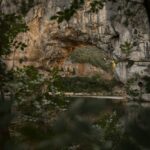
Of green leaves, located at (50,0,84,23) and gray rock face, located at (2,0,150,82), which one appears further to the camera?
gray rock face, located at (2,0,150,82)

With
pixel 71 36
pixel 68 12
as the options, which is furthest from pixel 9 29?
pixel 71 36

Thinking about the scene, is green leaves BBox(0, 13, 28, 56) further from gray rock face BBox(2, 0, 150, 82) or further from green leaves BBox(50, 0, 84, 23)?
gray rock face BBox(2, 0, 150, 82)

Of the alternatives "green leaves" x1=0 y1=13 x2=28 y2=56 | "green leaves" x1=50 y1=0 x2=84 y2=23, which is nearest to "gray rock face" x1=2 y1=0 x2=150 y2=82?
"green leaves" x1=0 y1=13 x2=28 y2=56

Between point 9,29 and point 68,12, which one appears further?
point 9,29

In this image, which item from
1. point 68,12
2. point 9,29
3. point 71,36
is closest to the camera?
point 68,12

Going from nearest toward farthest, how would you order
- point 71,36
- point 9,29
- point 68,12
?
1. point 68,12
2. point 9,29
3. point 71,36

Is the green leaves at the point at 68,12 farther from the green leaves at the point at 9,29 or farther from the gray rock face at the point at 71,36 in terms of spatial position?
the gray rock face at the point at 71,36

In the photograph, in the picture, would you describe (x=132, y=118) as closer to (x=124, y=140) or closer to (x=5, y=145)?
(x=124, y=140)

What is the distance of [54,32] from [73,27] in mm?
935

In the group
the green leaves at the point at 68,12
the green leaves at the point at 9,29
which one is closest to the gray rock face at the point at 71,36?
the green leaves at the point at 9,29

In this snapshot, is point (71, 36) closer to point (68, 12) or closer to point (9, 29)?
point (9, 29)

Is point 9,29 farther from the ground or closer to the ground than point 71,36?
closer to the ground

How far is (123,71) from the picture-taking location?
2052 centimetres

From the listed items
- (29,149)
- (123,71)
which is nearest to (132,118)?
(29,149)
